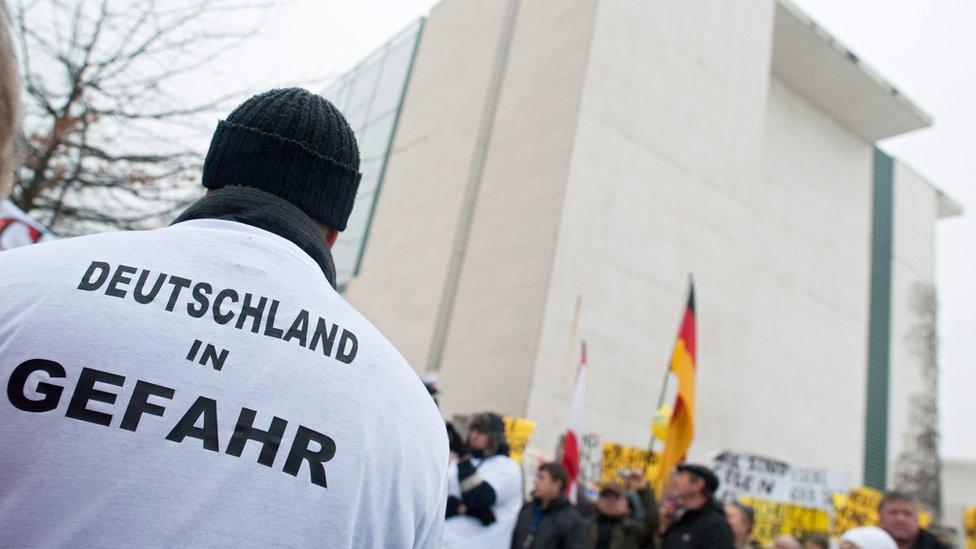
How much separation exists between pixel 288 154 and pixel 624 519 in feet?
19.1

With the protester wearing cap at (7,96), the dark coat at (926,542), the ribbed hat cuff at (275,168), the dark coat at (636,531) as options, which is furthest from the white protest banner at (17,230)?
the dark coat at (926,542)

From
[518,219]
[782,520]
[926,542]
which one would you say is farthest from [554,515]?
[518,219]

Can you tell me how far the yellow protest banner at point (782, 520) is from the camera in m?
9.74

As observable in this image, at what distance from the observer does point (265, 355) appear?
3.84ft

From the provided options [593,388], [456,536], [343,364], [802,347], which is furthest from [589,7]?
[343,364]

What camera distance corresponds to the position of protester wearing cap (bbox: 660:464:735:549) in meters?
5.40

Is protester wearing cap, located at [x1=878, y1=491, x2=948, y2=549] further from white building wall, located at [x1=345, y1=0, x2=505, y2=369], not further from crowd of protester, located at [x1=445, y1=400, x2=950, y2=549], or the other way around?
white building wall, located at [x1=345, y1=0, x2=505, y2=369]

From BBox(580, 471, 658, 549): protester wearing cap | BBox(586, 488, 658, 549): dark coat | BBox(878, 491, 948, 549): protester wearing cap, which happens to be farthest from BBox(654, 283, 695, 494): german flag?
BBox(878, 491, 948, 549): protester wearing cap

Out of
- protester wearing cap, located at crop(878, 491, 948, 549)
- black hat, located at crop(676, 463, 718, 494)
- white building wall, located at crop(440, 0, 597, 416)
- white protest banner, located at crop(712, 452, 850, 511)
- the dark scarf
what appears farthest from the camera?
white building wall, located at crop(440, 0, 597, 416)

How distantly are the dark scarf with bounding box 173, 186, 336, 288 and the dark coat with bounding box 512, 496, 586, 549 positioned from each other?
15.9 feet

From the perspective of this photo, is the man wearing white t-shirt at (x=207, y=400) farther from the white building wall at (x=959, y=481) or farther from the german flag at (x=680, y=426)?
the white building wall at (x=959, y=481)

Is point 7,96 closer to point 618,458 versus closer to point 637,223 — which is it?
point 618,458

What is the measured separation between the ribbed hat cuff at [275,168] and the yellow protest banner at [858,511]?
9.97 metres

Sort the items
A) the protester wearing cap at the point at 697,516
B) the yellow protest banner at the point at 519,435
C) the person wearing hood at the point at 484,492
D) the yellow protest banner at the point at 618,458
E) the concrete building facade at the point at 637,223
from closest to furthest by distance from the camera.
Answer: the person wearing hood at the point at 484,492 → the protester wearing cap at the point at 697,516 → the yellow protest banner at the point at 519,435 → the yellow protest banner at the point at 618,458 → the concrete building facade at the point at 637,223
